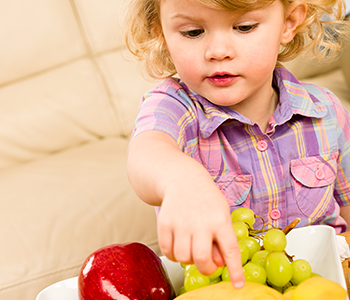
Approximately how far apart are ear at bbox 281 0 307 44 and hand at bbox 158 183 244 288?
0.56 metres

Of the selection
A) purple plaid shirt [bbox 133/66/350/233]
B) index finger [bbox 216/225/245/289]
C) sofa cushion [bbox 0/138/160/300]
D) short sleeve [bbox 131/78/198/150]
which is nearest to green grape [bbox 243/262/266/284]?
index finger [bbox 216/225/245/289]

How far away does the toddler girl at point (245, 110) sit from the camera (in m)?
0.59

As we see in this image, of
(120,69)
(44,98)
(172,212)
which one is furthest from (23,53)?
(172,212)

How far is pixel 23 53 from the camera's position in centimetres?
142

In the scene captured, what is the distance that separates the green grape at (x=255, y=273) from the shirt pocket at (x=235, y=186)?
0.38 m

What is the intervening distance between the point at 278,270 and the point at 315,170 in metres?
0.46

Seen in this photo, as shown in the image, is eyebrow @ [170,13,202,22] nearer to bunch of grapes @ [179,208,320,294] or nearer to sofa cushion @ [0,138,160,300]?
bunch of grapes @ [179,208,320,294]

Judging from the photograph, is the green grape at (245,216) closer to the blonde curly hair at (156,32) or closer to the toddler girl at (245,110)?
the toddler girl at (245,110)

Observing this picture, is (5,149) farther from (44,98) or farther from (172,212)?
(172,212)

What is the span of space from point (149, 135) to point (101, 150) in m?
0.88

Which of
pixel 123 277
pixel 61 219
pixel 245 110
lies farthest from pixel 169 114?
pixel 61 219

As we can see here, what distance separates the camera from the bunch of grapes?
390 millimetres

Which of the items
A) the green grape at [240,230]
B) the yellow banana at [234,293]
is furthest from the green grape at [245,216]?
the yellow banana at [234,293]

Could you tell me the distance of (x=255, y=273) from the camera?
0.39m
